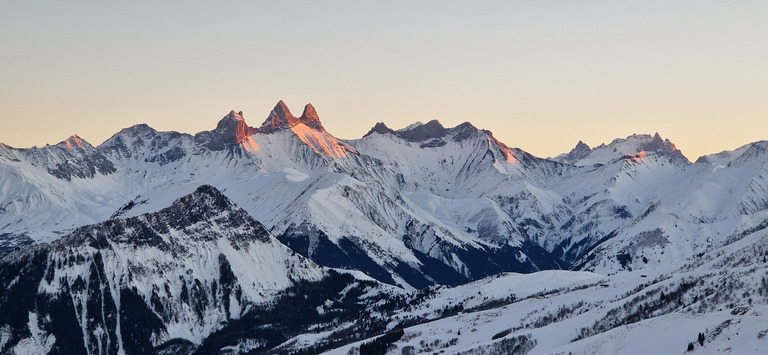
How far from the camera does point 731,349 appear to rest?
197625mm

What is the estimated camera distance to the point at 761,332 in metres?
200

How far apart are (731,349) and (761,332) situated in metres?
7.06
